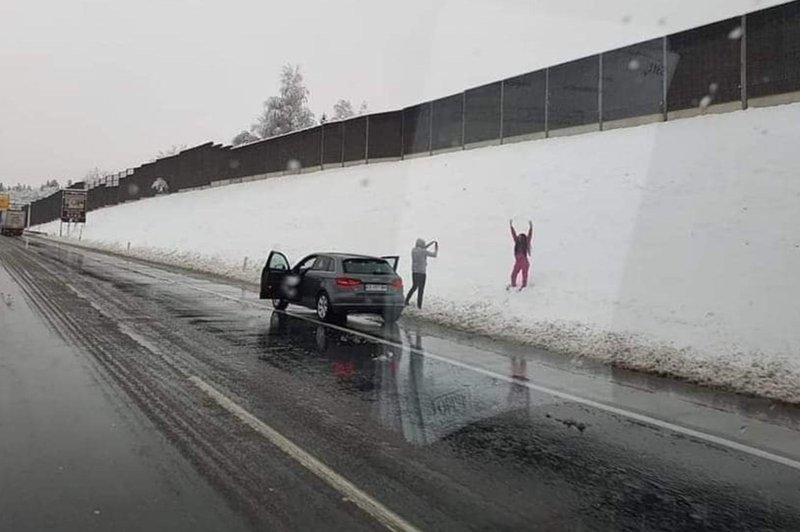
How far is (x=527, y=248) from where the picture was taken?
15.2 metres

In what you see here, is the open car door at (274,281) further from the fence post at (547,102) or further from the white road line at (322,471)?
the fence post at (547,102)

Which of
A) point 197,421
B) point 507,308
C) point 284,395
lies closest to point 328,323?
point 507,308

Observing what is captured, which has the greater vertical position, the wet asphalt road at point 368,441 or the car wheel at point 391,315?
the car wheel at point 391,315

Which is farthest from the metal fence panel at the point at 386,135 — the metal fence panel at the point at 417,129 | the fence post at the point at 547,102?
the fence post at the point at 547,102

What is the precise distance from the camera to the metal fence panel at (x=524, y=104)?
84.5ft

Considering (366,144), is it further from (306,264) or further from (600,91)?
(306,264)

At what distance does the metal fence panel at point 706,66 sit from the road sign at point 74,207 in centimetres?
6125

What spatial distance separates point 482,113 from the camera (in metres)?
28.7

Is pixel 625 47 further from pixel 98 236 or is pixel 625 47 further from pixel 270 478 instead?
pixel 98 236

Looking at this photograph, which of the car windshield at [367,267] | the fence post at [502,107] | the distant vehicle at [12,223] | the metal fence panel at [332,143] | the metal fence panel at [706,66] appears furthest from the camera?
the distant vehicle at [12,223]

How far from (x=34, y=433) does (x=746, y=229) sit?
1309cm

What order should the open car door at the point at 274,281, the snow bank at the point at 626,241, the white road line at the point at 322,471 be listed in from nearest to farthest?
1. the white road line at the point at 322,471
2. the snow bank at the point at 626,241
3. the open car door at the point at 274,281

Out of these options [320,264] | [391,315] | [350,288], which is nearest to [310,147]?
[320,264]

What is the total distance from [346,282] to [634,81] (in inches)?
559
